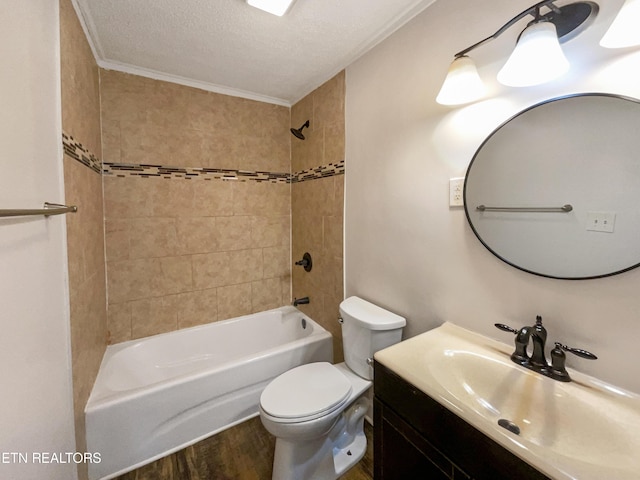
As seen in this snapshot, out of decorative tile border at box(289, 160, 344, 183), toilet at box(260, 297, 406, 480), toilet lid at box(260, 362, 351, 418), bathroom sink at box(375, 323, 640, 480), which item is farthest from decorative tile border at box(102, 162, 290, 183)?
bathroom sink at box(375, 323, 640, 480)

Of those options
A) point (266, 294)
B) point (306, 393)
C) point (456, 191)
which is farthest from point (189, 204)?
point (456, 191)

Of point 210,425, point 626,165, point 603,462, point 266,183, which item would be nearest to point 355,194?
point 266,183

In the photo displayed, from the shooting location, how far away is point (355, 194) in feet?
5.70

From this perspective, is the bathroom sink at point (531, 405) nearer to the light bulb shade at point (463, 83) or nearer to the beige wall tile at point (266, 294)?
the light bulb shade at point (463, 83)

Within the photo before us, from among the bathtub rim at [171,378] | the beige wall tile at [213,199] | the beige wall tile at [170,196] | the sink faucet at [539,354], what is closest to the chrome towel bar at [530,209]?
the sink faucet at [539,354]

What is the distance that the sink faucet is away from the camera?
2.81ft

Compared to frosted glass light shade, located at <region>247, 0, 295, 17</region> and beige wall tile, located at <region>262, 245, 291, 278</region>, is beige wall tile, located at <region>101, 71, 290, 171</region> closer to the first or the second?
beige wall tile, located at <region>262, 245, 291, 278</region>

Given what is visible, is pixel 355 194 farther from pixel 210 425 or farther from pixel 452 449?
pixel 210 425

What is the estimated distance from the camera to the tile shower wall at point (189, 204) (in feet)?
6.17

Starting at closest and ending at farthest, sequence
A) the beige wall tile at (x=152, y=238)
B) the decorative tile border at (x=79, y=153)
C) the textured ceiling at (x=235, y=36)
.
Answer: the decorative tile border at (x=79, y=153) < the textured ceiling at (x=235, y=36) < the beige wall tile at (x=152, y=238)

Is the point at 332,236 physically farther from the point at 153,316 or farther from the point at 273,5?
the point at 153,316

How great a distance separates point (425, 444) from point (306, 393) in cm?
64

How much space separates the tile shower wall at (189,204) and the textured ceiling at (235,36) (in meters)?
0.22

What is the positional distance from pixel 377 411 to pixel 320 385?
43cm
